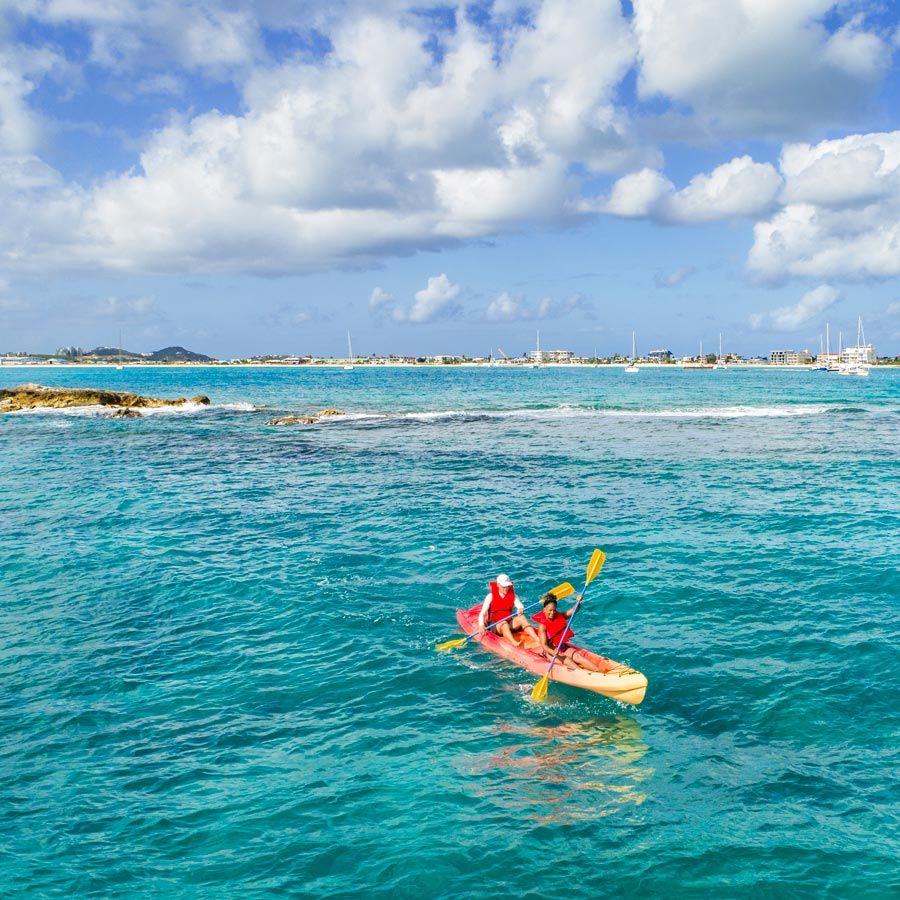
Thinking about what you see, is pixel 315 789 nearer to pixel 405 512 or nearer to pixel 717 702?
pixel 717 702

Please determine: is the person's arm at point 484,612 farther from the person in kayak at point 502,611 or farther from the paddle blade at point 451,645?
the paddle blade at point 451,645

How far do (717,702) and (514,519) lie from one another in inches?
636

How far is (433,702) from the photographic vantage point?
1567 centimetres

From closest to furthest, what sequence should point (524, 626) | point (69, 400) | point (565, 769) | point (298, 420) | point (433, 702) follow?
point (565, 769) → point (433, 702) → point (524, 626) → point (298, 420) → point (69, 400)

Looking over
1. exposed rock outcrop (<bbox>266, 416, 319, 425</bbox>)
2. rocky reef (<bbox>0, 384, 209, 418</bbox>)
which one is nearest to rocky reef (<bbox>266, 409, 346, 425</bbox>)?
exposed rock outcrop (<bbox>266, 416, 319, 425</bbox>)

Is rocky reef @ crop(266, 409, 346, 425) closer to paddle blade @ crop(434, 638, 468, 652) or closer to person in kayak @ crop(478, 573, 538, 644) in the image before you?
person in kayak @ crop(478, 573, 538, 644)

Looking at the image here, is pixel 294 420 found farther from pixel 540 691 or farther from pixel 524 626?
pixel 540 691

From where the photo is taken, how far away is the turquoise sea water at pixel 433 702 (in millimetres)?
10961

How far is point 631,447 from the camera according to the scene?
52.2 m

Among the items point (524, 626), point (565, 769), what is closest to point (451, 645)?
point (524, 626)

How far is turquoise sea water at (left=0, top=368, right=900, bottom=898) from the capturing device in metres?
11.0

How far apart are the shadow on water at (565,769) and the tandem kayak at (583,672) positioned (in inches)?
22.2

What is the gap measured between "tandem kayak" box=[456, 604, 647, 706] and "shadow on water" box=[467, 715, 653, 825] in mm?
565

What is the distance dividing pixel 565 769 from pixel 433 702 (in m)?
3.46
